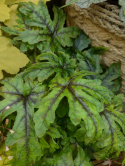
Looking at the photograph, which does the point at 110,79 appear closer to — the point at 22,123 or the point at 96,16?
the point at 96,16

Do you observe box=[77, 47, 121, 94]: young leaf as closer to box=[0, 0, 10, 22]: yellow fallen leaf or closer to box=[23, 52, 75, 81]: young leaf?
box=[23, 52, 75, 81]: young leaf

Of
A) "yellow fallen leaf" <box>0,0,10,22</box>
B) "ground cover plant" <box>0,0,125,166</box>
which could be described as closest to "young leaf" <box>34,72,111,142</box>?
"ground cover plant" <box>0,0,125,166</box>

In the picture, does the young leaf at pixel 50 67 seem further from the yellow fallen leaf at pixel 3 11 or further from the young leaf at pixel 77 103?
the yellow fallen leaf at pixel 3 11

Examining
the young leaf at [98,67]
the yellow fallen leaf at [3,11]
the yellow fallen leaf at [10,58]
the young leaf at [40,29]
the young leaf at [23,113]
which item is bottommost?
the young leaf at [23,113]

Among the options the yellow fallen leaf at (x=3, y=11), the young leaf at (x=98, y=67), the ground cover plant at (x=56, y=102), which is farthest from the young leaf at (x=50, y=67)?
the yellow fallen leaf at (x=3, y=11)

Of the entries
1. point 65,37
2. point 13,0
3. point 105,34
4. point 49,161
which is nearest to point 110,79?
point 105,34

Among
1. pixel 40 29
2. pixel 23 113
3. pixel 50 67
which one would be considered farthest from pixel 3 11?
pixel 23 113

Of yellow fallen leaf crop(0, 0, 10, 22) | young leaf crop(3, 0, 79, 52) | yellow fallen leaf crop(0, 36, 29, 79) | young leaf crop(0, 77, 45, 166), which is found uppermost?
yellow fallen leaf crop(0, 0, 10, 22)
